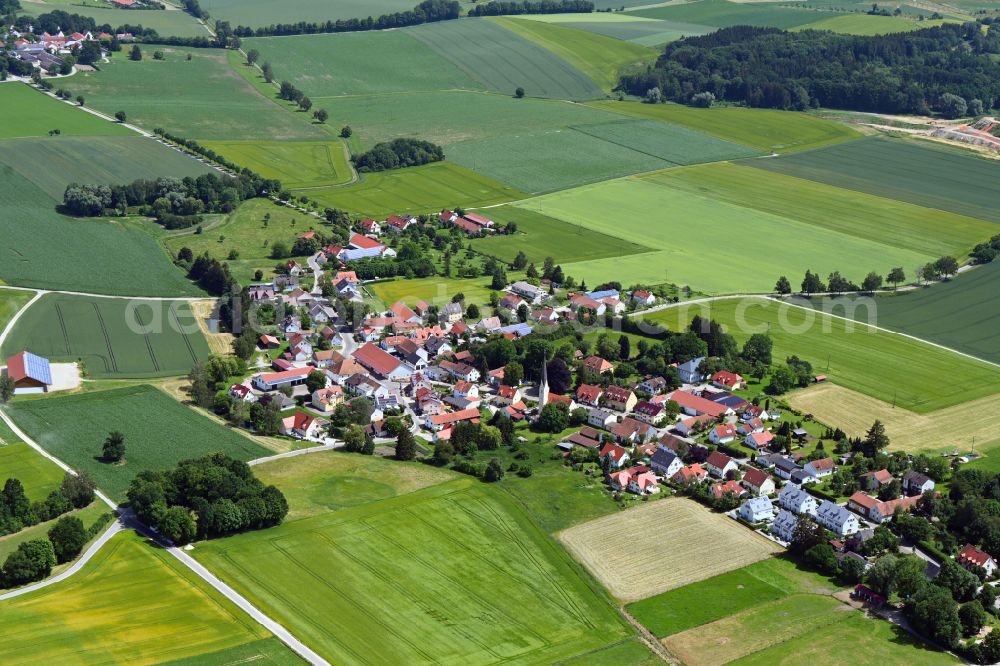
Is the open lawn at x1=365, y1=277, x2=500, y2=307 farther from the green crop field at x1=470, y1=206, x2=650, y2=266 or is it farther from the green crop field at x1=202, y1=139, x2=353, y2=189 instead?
the green crop field at x1=202, y1=139, x2=353, y2=189

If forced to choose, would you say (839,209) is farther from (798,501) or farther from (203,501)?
(203,501)

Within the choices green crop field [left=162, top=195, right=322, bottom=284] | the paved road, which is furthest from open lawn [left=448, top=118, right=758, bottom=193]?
the paved road

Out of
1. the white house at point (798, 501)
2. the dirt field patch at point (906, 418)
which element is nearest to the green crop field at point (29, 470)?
the white house at point (798, 501)

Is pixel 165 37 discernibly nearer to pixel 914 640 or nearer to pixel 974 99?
pixel 974 99

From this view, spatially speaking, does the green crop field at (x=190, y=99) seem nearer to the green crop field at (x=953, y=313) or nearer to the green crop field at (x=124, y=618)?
the green crop field at (x=953, y=313)

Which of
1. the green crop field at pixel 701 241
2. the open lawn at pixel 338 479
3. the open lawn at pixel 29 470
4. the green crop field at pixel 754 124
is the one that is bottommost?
the open lawn at pixel 338 479

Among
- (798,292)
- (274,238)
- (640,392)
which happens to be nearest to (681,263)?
(798,292)
